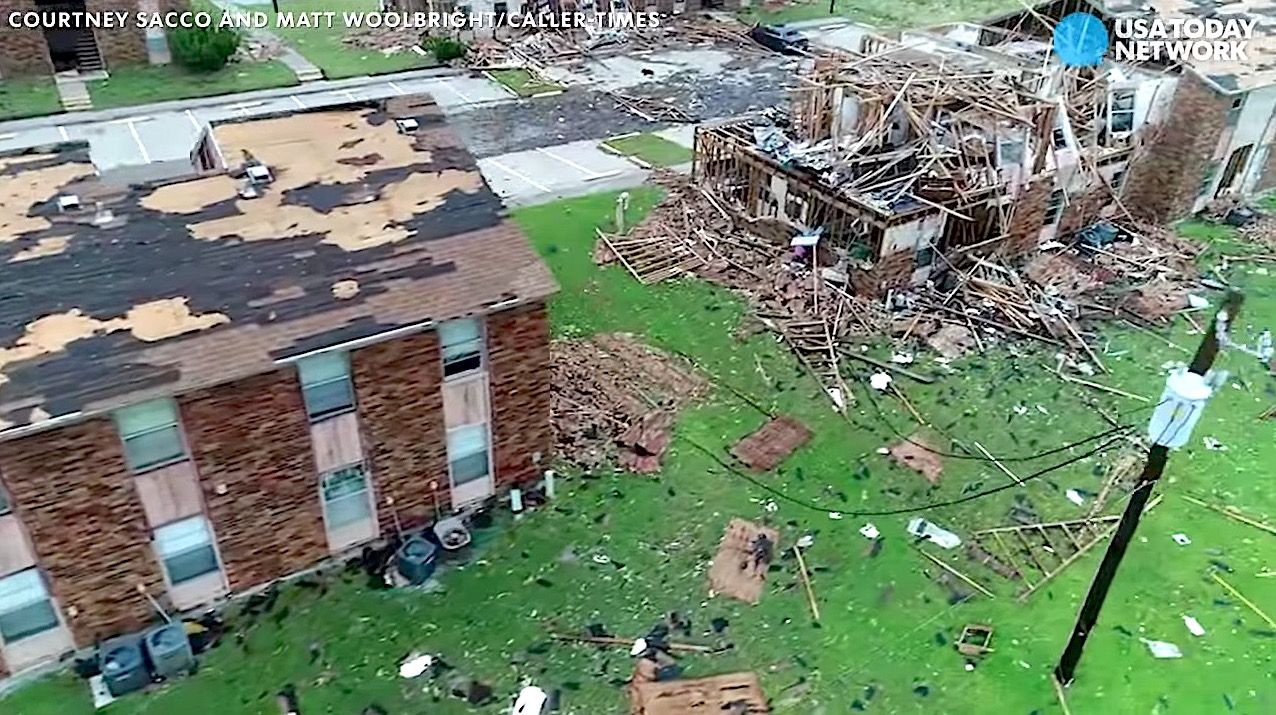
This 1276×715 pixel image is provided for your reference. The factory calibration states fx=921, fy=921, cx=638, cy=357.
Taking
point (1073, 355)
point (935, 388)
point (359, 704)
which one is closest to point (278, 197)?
point (359, 704)

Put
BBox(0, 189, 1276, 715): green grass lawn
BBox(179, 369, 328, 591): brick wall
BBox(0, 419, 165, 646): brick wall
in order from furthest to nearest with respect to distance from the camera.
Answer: BBox(0, 189, 1276, 715): green grass lawn
BBox(179, 369, 328, 591): brick wall
BBox(0, 419, 165, 646): brick wall

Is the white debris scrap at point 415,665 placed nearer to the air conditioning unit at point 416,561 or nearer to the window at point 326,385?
the air conditioning unit at point 416,561

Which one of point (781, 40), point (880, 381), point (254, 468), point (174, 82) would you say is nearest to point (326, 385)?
point (254, 468)

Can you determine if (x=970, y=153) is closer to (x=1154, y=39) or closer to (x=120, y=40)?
(x=1154, y=39)

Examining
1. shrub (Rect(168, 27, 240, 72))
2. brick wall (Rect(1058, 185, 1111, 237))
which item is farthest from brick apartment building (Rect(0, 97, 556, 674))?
shrub (Rect(168, 27, 240, 72))

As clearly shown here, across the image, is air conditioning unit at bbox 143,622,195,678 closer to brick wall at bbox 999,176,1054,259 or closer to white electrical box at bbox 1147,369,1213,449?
white electrical box at bbox 1147,369,1213,449

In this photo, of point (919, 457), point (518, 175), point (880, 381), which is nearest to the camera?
point (919, 457)

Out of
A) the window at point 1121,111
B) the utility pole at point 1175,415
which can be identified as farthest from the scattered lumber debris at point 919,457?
the window at point 1121,111
